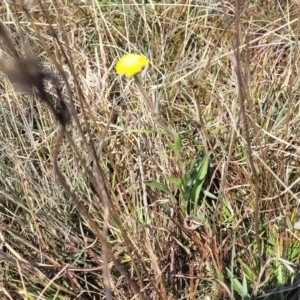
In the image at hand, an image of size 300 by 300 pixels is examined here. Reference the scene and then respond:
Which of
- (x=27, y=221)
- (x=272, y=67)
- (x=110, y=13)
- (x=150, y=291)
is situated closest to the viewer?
(x=150, y=291)

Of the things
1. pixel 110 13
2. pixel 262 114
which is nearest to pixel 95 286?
pixel 262 114

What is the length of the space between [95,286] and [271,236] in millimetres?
306

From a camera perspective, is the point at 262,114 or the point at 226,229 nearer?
the point at 226,229

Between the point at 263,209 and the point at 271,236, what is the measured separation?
2.2 inches

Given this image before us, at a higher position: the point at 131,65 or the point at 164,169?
the point at 131,65

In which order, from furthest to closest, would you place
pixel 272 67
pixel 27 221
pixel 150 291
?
1. pixel 272 67
2. pixel 27 221
3. pixel 150 291

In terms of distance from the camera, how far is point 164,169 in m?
0.94

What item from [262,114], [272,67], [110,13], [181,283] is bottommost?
[181,283]

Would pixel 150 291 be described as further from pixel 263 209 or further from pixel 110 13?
pixel 110 13

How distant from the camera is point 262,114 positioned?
1025mm

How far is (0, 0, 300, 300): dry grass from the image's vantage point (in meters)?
0.85

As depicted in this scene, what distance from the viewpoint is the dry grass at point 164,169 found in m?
0.85

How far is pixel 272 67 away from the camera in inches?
45.2

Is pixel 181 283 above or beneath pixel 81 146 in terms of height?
beneath
